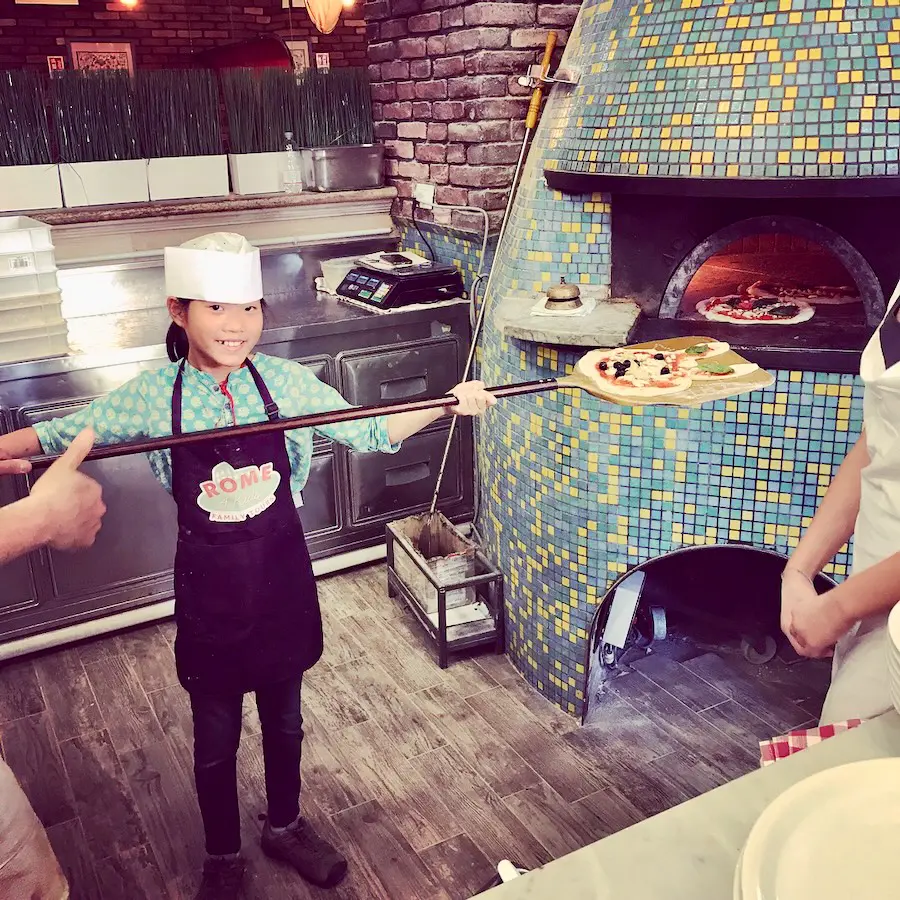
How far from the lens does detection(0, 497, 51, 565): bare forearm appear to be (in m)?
1.32

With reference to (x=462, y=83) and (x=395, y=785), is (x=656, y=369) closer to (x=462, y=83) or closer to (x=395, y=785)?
(x=395, y=785)

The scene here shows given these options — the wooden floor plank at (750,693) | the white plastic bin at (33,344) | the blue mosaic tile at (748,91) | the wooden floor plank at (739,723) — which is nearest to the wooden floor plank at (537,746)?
the wooden floor plank at (739,723)

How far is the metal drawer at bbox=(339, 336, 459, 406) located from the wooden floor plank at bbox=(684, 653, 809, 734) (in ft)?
4.32

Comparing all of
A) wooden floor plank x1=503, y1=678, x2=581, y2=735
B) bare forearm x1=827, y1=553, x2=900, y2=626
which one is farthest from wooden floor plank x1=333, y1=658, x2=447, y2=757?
bare forearm x1=827, y1=553, x2=900, y2=626

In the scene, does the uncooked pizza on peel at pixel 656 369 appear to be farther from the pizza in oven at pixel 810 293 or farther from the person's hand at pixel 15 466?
the person's hand at pixel 15 466

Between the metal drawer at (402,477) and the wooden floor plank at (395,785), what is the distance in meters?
1.03

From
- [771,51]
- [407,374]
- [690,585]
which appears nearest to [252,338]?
[771,51]

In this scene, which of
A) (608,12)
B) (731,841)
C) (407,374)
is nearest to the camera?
(731,841)

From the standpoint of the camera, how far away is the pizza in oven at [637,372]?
1.77m

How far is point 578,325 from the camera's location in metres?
2.31

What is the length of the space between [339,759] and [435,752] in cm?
26

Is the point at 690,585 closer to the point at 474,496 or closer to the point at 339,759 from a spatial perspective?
the point at 474,496

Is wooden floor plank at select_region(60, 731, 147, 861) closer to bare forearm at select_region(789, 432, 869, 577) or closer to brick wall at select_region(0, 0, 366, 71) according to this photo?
bare forearm at select_region(789, 432, 869, 577)

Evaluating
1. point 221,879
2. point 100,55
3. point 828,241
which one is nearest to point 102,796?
point 221,879
